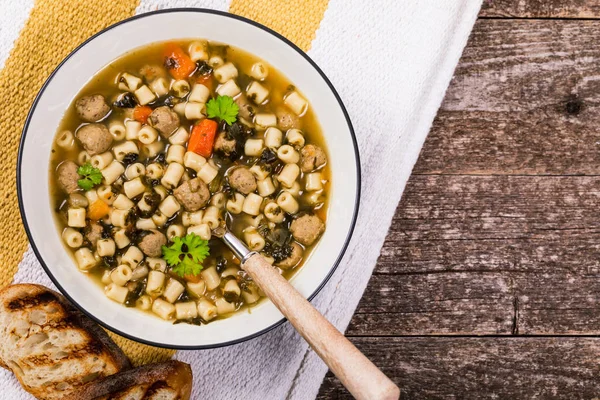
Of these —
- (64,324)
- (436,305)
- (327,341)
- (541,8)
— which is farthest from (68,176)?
(541,8)

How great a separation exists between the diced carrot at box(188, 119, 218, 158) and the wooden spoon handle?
2.41ft

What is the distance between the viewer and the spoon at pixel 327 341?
1948mm

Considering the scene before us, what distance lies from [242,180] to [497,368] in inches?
75.0

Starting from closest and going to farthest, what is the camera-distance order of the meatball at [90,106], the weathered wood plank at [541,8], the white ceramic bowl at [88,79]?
the white ceramic bowl at [88,79], the meatball at [90,106], the weathered wood plank at [541,8]

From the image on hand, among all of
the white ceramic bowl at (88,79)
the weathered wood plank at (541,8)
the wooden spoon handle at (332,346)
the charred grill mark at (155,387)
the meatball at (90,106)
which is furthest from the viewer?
the weathered wood plank at (541,8)

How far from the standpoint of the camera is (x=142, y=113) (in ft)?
9.45

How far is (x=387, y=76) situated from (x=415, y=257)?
3.41 ft

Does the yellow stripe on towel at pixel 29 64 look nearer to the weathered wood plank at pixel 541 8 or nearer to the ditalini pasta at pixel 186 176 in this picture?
the ditalini pasta at pixel 186 176

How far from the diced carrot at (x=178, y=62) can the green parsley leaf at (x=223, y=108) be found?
208 millimetres

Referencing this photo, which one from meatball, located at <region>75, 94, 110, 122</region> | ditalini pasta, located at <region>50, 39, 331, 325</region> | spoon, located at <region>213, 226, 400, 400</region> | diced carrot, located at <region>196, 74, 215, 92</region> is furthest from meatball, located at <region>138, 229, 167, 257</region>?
diced carrot, located at <region>196, 74, 215, 92</region>

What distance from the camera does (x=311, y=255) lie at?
2.95 metres

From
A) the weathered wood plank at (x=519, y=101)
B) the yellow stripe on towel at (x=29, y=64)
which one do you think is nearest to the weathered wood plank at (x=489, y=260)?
the weathered wood plank at (x=519, y=101)

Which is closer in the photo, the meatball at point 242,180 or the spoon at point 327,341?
the spoon at point 327,341

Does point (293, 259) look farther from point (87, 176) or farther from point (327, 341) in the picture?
point (87, 176)
